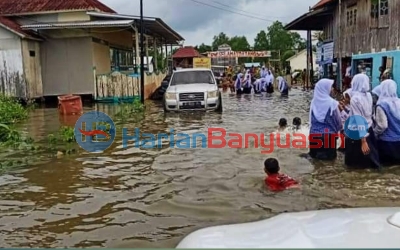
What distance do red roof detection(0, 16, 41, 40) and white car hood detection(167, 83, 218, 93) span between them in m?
8.32

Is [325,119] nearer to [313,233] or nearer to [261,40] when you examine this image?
[313,233]

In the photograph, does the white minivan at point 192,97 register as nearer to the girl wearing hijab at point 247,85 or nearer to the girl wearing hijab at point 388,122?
the girl wearing hijab at point 388,122

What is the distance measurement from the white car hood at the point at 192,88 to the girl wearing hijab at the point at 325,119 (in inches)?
348

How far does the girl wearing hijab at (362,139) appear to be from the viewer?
24.8 feet

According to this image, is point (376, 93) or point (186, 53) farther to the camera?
point (186, 53)

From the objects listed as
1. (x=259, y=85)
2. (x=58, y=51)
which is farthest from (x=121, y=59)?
(x=259, y=85)

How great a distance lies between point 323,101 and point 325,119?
0.31m

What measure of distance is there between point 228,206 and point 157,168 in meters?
2.62

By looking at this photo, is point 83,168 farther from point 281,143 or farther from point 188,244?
point 188,244

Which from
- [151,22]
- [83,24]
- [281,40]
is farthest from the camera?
[281,40]

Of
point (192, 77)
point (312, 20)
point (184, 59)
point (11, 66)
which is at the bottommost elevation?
point (192, 77)

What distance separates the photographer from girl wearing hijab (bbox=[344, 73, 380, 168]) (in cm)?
756

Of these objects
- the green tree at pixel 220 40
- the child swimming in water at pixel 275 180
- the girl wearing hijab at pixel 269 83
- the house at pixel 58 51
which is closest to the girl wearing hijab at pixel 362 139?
the child swimming in water at pixel 275 180

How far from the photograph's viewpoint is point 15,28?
21953 millimetres
